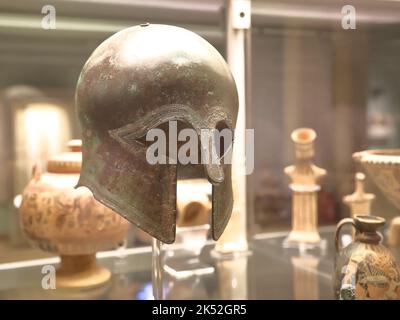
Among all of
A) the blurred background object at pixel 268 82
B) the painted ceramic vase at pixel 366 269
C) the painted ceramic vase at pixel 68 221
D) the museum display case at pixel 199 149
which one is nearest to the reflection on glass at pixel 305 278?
Answer: the museum display case at pixel 199 149

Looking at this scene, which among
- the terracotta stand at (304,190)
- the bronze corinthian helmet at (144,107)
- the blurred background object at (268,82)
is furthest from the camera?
the terracotta stand at (304,190)

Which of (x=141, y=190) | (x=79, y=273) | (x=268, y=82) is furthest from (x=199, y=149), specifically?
(x=268, y=82)

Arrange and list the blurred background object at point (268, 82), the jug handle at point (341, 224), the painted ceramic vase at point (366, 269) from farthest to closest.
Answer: the blurred background object at point (268, 82) → the jug handle at point (341, 224) → the painted ceramic vase at point (366, 269)

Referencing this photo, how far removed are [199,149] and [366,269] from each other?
0.51 meters

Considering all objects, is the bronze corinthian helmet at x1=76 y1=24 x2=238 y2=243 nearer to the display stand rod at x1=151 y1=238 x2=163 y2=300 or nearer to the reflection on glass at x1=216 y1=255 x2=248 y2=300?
the display stand rod at x1=151 y1=238 x2=163 y2=300

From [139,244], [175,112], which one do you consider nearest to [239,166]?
[139,244]

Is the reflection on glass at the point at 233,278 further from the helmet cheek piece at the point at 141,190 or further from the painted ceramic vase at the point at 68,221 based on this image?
the helmet cheek piece at the point at 141,190

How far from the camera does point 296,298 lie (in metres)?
1.27

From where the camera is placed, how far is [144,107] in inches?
35.2

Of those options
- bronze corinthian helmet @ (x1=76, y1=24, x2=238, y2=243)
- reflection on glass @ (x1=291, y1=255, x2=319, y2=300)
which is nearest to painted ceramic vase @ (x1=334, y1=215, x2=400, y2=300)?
reflection on glass @ (x1=291, y1=255, x2=319, y2=300)

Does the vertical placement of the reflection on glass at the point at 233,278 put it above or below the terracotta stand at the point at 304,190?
below

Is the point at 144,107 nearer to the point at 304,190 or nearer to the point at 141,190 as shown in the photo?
the point at 141,190

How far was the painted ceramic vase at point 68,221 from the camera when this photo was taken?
1239 millimetres

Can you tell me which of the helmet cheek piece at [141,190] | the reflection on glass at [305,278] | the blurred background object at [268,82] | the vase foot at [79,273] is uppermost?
the blurred background object at [268,82]
